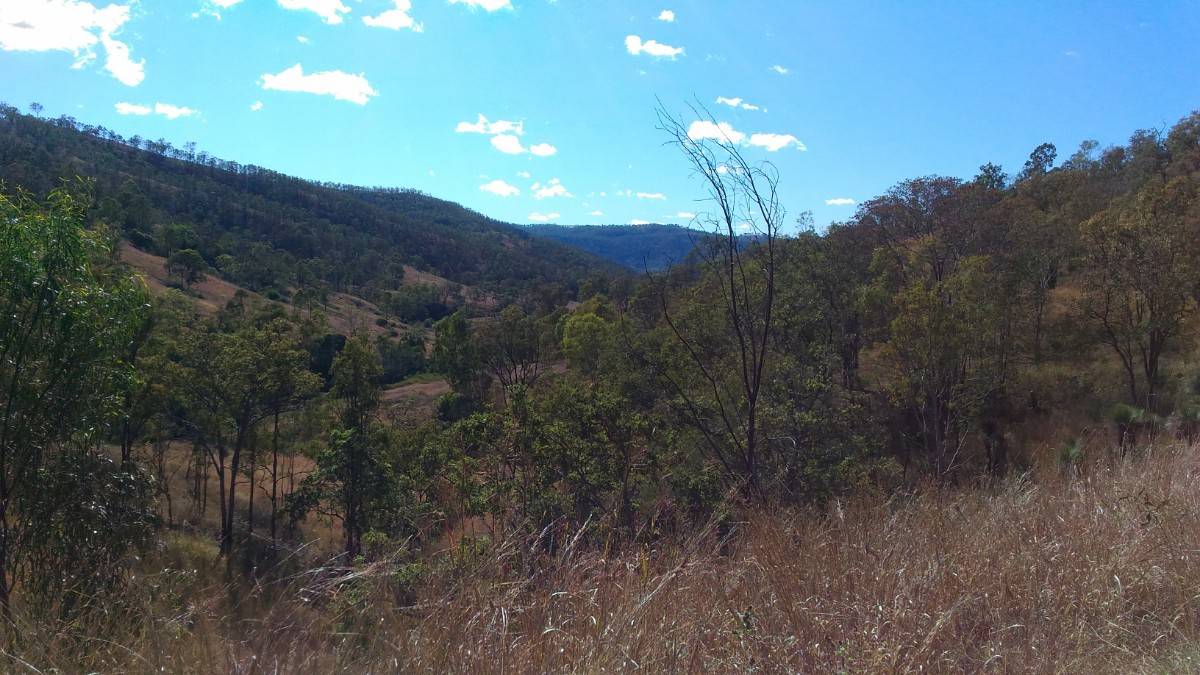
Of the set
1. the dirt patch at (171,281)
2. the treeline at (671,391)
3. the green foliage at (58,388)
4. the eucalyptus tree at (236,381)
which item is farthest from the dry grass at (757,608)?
the dirt patch at (171,281)

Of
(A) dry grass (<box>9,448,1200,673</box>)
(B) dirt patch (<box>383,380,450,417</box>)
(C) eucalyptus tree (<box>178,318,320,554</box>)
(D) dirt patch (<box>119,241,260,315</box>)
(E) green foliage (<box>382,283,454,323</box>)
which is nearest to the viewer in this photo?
(A) dry grass (<box>9,448,1200,673</box>)

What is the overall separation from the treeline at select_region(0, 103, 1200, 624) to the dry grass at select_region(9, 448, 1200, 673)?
86cm

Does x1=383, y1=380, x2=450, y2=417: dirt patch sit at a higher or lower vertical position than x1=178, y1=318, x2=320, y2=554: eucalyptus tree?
lower

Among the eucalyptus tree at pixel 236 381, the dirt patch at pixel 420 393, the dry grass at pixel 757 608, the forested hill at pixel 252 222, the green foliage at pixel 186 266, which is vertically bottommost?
the dirt patch at pixel 420 393

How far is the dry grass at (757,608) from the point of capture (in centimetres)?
229

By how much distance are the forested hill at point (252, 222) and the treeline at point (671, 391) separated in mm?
40233

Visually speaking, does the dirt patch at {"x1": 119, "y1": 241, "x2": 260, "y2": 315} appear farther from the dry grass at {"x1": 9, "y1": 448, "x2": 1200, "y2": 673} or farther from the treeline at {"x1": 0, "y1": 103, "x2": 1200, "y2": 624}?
the dry grass at {"x1": 9, "y1": 448, "x2": 1200, "y2": 673}

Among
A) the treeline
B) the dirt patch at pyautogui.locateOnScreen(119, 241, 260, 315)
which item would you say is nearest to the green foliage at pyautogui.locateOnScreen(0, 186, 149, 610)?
the treeline

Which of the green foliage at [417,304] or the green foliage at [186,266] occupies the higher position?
the green foliage at [186,266]

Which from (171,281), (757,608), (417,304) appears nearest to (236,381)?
(757,608)

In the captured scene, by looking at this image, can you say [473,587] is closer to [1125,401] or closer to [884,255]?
[1125,401]

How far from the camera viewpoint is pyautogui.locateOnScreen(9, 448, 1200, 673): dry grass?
229 cm

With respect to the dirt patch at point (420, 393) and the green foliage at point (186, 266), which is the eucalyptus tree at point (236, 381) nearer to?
the dirt patch at point (420, 393)

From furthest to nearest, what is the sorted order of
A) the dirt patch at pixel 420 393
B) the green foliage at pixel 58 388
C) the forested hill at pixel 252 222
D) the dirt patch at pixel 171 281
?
the forested hill at pixel 252 222, the dirt patch at pixel 171 281, the dirt patch at pixel 420 393, the green foliage at pixel 58 388
